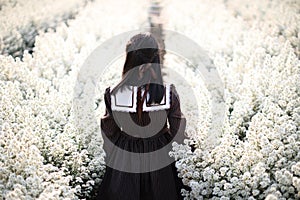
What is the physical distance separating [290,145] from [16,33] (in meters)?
4.37

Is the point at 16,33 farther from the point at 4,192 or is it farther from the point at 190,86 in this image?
the point at 4,192

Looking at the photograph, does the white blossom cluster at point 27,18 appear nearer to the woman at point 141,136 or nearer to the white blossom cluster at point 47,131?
the white blossom cluster at point 47,131

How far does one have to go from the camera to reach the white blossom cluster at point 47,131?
3.34m

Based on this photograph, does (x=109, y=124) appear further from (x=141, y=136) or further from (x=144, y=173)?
(x=144, y=173)

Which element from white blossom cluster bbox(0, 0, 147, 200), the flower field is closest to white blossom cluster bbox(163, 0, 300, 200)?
the flower field

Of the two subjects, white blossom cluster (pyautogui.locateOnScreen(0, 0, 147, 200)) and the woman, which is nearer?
white blossom cluster (pyautogui.locateOnScreen(0, 0, 147, 200))

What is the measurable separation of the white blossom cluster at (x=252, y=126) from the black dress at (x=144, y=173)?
138 mm

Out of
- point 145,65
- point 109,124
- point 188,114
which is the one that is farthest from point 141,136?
point 188,114

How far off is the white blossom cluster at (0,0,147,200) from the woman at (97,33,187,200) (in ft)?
0.58

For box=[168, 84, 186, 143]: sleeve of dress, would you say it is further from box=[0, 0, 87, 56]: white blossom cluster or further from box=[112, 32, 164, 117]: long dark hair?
box=[0, 0, 87, 56]: white blossom cluster

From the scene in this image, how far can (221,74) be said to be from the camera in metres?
5.25

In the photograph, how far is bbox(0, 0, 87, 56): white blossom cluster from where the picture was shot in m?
6.70

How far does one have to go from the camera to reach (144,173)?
3.76m

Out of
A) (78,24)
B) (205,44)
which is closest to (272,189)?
(205,44)
